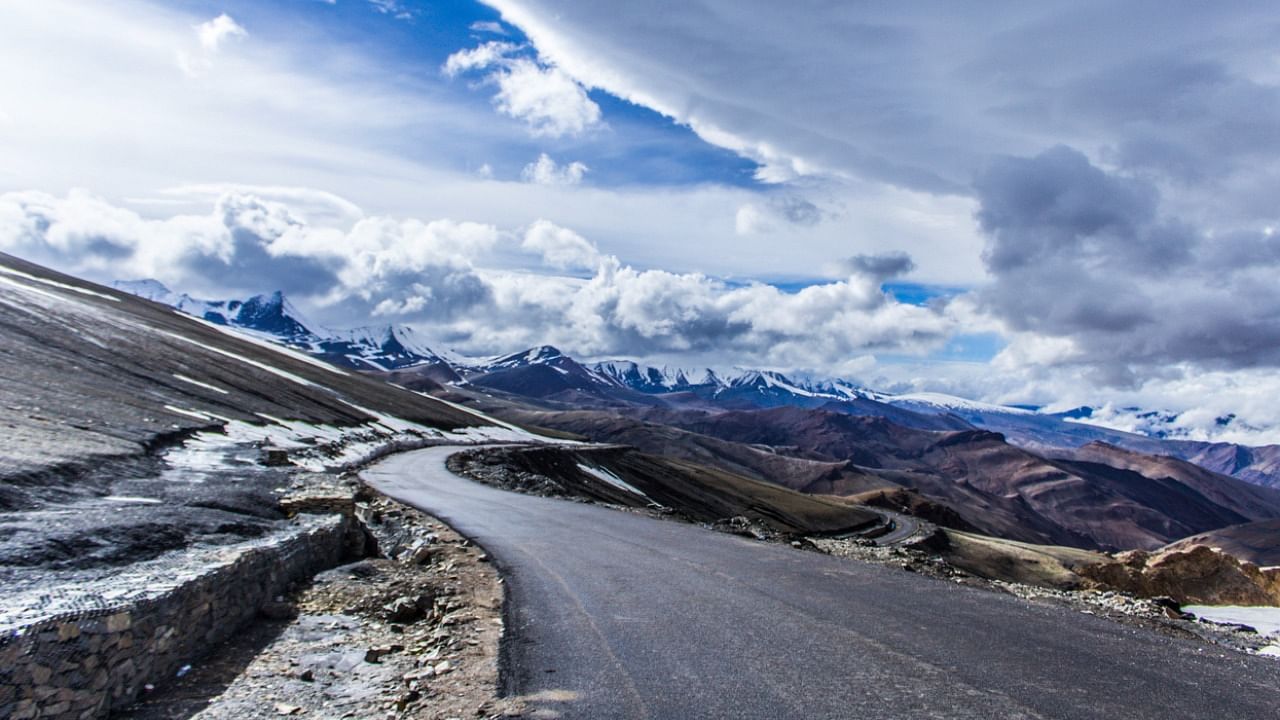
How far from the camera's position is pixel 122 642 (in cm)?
845

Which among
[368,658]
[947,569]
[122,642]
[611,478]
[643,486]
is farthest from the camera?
[643,486]

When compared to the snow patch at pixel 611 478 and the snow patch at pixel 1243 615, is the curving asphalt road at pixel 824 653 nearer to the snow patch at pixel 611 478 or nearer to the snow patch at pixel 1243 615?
the snow patch at pixel 1243 615

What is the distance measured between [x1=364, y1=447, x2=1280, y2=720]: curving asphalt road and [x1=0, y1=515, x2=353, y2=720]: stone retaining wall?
4.67 m

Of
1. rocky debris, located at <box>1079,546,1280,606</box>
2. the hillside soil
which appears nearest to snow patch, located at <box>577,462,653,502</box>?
the hillside soil

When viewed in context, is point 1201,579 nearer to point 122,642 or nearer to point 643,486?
point 122,642

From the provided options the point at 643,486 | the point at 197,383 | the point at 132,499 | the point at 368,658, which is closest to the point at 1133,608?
the point at 368,658

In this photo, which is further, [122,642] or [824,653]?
[824,653]

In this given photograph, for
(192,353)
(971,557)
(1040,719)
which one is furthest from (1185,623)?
(971,557)

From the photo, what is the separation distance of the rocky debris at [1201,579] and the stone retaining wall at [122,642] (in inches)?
1360

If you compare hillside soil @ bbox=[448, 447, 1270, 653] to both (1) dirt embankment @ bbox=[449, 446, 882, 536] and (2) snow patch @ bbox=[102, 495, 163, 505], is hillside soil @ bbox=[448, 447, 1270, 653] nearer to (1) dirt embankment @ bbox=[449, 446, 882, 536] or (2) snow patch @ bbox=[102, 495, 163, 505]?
(1) dirt embankment @ bbox=[449, 446, 882, 536]

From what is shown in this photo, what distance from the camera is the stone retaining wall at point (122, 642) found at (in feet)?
23.1

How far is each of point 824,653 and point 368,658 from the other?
677 centimetres

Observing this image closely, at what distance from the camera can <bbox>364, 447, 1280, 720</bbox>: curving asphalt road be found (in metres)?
7.52

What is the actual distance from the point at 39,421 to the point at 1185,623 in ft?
114
